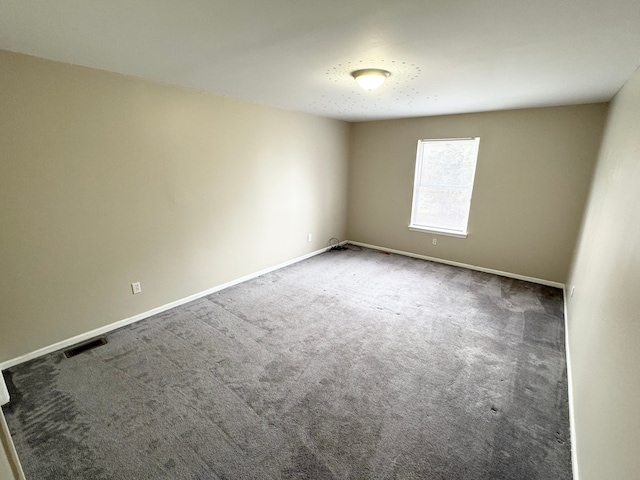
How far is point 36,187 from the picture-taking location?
2221mm

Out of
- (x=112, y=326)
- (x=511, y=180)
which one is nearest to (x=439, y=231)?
(x=511, y=180)

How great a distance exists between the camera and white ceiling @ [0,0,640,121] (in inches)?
55.1

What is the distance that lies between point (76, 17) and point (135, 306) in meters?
2.40

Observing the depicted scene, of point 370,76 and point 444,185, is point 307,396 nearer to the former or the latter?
point 370,76

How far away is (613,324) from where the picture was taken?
139cm

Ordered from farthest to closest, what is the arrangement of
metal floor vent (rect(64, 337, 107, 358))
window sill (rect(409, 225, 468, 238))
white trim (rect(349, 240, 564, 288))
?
window sill (rect(409, 225, 468, 238)) → white trim (rect(349, 240, 564, 288)) → metal floor vent (rect(64, 337, 107, 358))

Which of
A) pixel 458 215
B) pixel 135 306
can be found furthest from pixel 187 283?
pixel 458 215

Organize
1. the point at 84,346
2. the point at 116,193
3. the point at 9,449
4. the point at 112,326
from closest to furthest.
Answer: the point at 9,449
the point at 84,346
the point at 116,193
the point at 112,326

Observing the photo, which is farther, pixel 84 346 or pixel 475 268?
pixel 475 268

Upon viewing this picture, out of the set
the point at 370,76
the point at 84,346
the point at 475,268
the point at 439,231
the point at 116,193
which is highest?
the point at 370,76

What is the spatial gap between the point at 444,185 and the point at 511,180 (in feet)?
2.99

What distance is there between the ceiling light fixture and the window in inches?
96.3

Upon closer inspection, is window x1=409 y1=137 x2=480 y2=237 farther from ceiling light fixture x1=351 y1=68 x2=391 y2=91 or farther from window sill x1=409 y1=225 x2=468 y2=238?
ceiling light fixture x1=351 y1=68 x2=391 y2=91

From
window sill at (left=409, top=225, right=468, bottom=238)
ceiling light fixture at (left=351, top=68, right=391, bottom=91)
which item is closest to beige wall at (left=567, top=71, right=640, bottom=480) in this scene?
ceiling light fixture at (left=351, top=68, right=391, bottom=91)
